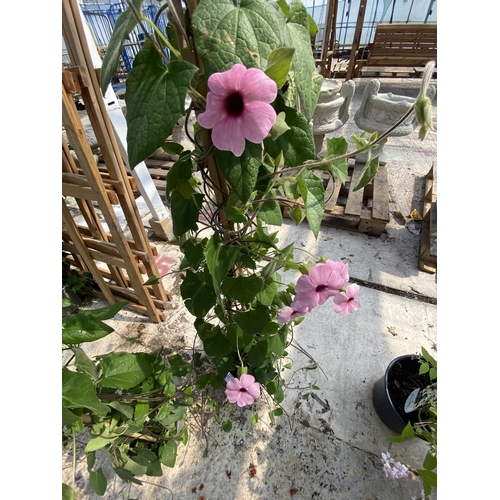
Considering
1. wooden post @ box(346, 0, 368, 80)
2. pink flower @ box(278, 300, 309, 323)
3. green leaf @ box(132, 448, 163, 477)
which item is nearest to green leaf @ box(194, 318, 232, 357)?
pink flower @ box(278, 300, 309, 323)

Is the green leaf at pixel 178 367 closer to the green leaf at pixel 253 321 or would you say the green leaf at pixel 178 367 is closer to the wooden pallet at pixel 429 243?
the green leaf at pixel 253 321

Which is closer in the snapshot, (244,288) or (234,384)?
(244,288)

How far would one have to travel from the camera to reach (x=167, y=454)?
40.1 inches

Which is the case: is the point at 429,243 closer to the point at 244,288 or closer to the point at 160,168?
the point at 244,288

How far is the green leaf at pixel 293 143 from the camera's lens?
48 centimetres

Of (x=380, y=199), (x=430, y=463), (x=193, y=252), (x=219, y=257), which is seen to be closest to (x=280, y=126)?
(x=219, y=257)

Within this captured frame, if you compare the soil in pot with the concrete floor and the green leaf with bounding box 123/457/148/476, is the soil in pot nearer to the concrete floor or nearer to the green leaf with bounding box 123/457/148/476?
the concrete floor

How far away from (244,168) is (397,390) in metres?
1.31

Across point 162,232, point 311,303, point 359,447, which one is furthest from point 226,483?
point 162,232

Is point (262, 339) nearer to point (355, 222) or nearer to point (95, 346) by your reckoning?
point (95, 346)

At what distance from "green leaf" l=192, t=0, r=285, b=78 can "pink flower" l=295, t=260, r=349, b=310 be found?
0.44 meters

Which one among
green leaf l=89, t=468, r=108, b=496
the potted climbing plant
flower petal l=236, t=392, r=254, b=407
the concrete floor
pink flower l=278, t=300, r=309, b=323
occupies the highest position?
pink flower l=278, t=300, r=309, b=323

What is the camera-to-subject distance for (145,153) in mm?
383

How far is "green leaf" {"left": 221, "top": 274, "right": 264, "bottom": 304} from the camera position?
70 centimetres
